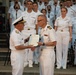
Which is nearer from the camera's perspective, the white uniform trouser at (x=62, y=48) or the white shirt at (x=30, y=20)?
the white uniform trouser at (x=62, y=48)

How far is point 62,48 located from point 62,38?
339mm

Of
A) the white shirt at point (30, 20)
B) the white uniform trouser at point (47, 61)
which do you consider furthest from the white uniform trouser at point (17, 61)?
the white shirt at point (30, 20)

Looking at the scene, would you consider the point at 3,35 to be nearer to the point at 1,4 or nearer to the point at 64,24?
the point at 1,4

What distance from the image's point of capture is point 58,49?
10.5 metres

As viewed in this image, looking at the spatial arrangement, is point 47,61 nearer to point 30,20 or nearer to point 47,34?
point 47,34

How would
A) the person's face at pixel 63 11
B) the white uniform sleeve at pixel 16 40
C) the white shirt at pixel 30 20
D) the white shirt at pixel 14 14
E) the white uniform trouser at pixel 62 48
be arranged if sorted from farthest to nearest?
1. the white shirt at pixel 14 14
2. the white shirt at pixel 30 20
3. the white uniform trouser at pixel 62 48
4. the person's face at pixel 63 11
5. the white uniform sleeve at pixel 16 40

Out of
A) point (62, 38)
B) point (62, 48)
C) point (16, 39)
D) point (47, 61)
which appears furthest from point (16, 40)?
point (62, 48)

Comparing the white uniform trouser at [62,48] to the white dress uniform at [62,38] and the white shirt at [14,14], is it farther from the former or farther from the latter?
the white shirt at [14,14]

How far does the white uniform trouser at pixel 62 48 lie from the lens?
33.8 ft

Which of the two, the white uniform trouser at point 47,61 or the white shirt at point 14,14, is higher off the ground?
the white shirt at point 14,14

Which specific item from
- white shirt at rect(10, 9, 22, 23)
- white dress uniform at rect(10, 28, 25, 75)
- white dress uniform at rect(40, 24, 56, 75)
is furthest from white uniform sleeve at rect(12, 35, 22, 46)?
white shirt at rect(10, 9, 22, 23)

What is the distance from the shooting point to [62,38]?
10.4 metres

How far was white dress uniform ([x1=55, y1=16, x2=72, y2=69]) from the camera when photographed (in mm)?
10219

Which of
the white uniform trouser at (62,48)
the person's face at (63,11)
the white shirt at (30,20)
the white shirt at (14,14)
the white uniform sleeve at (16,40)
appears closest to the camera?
the white uniform sleeve at (16,40)
